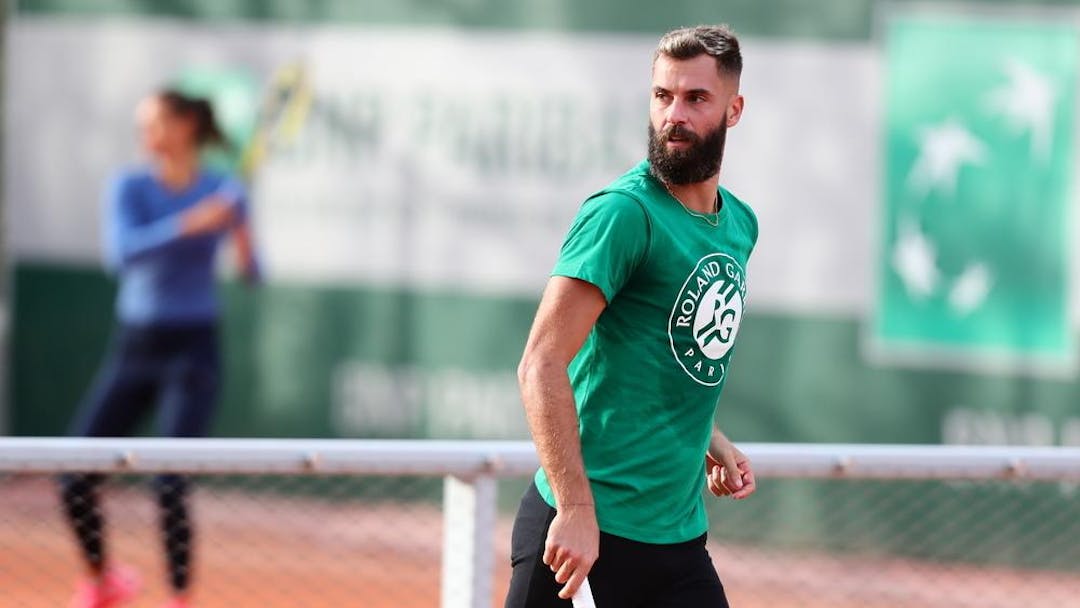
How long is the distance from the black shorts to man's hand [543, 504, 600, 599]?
240 millimetres

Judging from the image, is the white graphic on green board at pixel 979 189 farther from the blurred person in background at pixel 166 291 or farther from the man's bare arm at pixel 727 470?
the man's bare arm at pixel 727 470

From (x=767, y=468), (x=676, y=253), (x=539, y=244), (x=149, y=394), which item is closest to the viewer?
(x=676, y=253)

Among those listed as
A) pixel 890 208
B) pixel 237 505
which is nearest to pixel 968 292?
pixel 890 208

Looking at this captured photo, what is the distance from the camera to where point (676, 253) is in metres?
3.41

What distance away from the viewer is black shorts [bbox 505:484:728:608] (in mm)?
3488

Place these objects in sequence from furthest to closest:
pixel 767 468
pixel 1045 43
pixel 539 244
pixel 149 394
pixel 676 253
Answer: pixel 539 244 < pixel 1045 43 < pixel 149 394 < pixel 767 468 < pixel 676 253

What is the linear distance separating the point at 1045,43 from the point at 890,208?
→ 1117mm

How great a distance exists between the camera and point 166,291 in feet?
24.4

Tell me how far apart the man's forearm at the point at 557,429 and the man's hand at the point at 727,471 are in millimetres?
666

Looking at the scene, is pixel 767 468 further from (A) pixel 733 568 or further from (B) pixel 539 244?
(B) pixel 539 244

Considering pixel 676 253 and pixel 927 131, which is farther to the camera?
pixel 927 131

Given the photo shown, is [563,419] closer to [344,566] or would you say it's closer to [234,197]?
[234,197]

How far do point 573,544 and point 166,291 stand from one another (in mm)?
4559

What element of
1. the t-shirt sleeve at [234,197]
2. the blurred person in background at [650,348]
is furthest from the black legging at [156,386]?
the blurred person in background at [650,348]
